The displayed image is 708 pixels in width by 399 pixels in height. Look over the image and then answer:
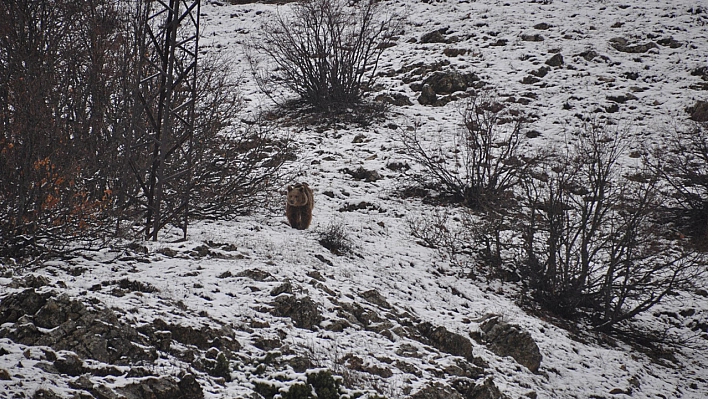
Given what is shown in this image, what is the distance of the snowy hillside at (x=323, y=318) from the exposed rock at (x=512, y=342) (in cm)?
2

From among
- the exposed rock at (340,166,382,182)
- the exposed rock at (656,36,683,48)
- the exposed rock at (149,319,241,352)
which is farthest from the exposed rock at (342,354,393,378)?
the exposed rock at (656,36,683,48)

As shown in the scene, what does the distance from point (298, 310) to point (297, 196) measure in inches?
136

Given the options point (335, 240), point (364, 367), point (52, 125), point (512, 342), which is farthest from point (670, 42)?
point (52, 125)

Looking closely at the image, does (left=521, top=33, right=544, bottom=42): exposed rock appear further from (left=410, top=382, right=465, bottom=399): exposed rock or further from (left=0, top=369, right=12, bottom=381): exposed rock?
(left=0, top=369, right=12, bottom=381): exposed rock

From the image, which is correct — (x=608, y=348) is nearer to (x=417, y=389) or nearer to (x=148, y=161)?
(x=417, y=389)

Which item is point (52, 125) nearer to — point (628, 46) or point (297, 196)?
point (297, 196)

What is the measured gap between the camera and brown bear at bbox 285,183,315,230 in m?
9.34

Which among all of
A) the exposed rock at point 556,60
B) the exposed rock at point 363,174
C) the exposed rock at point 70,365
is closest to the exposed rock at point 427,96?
the exposed rock at point 556,60

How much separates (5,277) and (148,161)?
12.0ft

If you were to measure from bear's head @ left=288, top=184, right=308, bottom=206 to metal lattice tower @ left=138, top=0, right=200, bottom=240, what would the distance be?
1865mm

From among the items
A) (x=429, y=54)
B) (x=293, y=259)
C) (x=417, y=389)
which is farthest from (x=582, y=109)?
(x=417, y=389)

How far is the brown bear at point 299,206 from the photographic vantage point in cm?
934

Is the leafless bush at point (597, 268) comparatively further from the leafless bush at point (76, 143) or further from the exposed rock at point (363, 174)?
the leafless bush at point (76, 143)

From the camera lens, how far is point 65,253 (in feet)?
19.6
